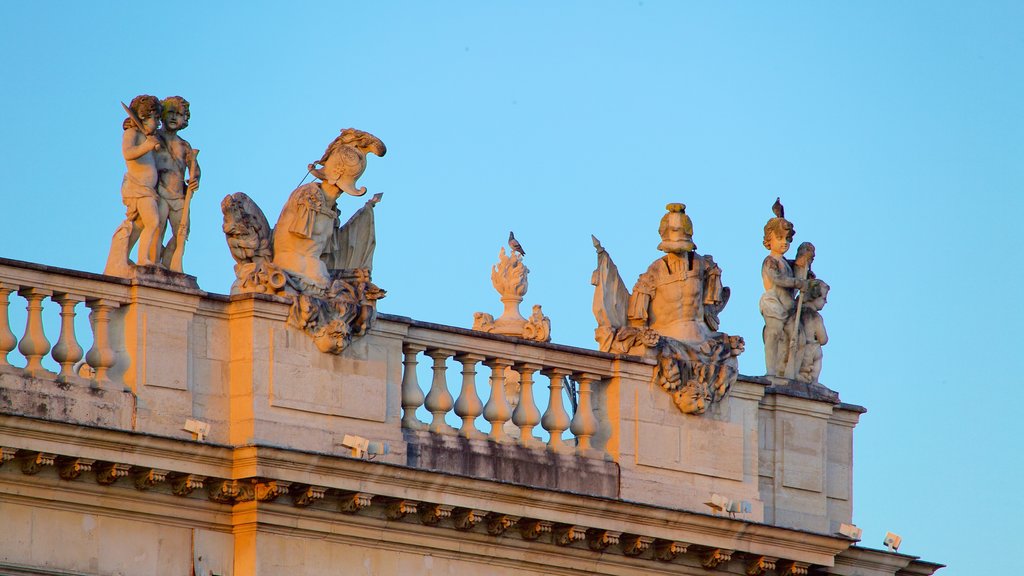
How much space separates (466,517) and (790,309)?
639 centimetres

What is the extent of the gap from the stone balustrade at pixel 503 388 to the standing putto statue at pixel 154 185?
2889mm

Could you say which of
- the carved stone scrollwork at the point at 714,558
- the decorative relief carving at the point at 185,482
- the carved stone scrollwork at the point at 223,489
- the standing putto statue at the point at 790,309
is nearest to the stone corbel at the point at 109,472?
the decorative relief carving at the point at 185,482

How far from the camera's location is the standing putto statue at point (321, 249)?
35.7 meters

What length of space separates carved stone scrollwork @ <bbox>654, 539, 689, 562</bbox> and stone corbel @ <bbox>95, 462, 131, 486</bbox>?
6.75 m

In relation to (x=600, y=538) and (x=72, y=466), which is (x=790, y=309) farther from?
(x=72, y=466)

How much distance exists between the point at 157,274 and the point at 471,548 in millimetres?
4499

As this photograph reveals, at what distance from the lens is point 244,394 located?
35.3 m

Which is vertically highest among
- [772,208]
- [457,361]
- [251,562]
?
[772,208]

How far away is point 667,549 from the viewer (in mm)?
37969

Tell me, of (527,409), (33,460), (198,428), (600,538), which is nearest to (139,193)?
(198,428)

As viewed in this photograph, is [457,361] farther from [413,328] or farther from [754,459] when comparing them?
[754,459]

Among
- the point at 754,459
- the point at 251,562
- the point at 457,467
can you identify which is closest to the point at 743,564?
the point at 754,459

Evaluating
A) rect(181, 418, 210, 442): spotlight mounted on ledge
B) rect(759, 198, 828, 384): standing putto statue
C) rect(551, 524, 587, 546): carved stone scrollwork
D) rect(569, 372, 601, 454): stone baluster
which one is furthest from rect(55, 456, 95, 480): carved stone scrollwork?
rect(759, 198, 828, 384): standing putto statue

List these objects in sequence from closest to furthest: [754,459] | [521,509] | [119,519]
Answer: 1. [119,519]
2. [521,509]
3. [754,459]
